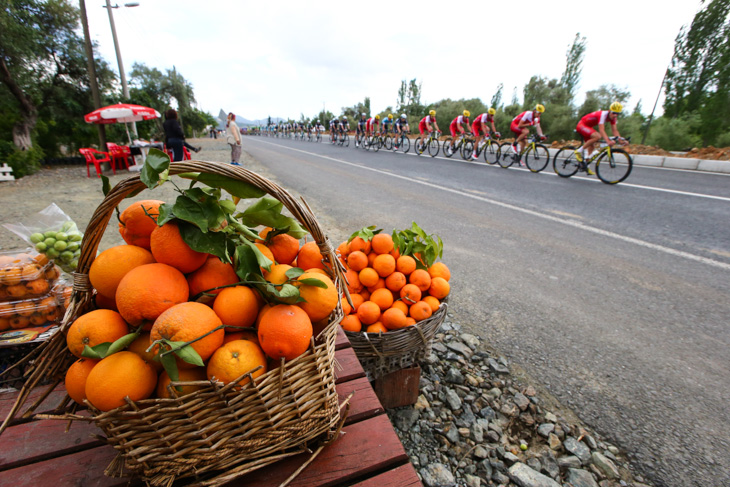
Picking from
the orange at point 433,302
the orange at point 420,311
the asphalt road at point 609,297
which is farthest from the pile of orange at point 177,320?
the asphalt road at point 609,297

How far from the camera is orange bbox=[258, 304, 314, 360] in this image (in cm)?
88

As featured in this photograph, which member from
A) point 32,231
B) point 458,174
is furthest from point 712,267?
point 458,174

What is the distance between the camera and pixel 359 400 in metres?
1.23

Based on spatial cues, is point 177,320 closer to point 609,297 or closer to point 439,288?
point 439,288

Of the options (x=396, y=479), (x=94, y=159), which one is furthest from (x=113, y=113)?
(x=396, y=479)

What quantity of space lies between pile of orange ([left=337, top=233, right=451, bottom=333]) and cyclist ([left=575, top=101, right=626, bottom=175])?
8.92 metres

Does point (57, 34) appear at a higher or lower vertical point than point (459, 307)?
higher

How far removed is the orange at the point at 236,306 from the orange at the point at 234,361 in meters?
0.08

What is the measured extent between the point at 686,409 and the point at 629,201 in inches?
227

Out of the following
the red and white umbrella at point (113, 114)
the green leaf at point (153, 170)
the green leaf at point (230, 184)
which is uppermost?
the red and white umbrella at point (113, 114)

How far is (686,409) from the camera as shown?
1.86m

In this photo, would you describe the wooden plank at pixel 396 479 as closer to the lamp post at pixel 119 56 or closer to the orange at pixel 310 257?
the orange at pixel 310 257

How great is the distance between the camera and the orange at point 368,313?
194 cm

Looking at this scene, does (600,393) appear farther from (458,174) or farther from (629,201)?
(458,174)
